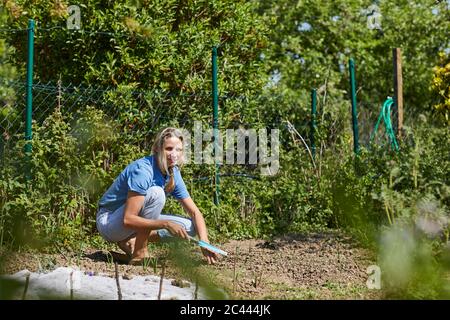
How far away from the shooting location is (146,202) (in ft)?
15.5

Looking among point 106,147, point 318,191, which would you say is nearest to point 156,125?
point 106,147

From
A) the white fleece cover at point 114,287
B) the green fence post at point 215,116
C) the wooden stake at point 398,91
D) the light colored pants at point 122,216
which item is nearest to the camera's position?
the white fleece cover at point 114,287

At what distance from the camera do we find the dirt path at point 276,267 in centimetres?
398

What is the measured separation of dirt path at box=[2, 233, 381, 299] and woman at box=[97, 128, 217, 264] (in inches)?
6.1

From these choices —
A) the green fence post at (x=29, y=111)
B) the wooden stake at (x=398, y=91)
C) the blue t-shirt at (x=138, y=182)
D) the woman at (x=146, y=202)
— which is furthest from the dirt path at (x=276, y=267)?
the wooden stake at (x=398, y=91)

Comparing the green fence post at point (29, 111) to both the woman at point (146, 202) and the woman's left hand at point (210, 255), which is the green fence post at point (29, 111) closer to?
the woman at point (146, 202)

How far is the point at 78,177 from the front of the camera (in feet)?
18.6

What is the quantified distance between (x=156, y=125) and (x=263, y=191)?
126cm

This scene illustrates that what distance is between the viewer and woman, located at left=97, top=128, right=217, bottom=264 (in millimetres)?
4586

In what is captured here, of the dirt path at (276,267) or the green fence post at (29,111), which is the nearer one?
the dirt path at (276,267)

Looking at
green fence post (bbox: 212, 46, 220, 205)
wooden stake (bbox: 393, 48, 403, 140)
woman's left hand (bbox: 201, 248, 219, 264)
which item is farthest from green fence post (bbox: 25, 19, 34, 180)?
wooden stake (bbox: 393, 48, 403, 140)

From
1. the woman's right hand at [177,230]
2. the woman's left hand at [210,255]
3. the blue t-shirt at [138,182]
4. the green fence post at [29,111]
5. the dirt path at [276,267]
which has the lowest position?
the dirt path at [276,267]

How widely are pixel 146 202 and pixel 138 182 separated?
179mm
